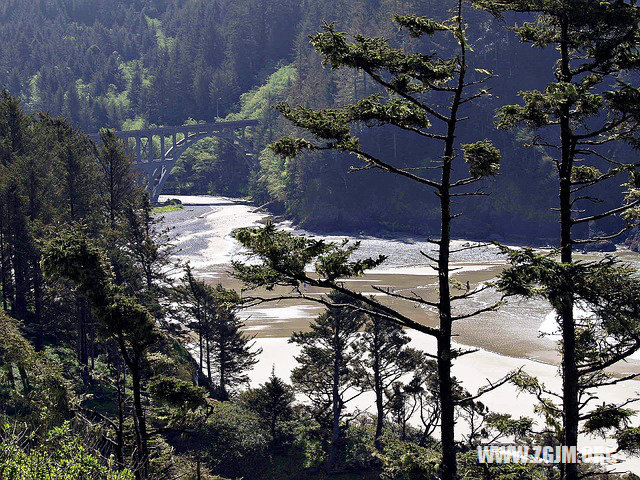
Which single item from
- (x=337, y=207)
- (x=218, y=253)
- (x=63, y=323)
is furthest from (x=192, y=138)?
(x=63, y=323)

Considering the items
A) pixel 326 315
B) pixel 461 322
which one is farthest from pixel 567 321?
pixel 461 322

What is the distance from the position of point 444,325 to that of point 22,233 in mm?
34791

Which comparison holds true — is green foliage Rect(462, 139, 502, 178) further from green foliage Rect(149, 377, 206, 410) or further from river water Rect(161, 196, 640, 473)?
green foliage Rect(149, 377, 206, 410)

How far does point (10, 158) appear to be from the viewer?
44.1 meters

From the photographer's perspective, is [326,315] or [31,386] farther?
[326,315]

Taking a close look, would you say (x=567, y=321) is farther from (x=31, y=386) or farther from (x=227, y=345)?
(x=31, y=386)

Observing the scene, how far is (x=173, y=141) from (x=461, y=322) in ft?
384

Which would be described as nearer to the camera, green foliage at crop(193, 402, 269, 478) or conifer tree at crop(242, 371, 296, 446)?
green foliage at crop(193, 402, 269, 478)

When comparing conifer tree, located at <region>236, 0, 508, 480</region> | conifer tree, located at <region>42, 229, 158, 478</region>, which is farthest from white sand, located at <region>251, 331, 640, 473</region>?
conifer tree, located at <region>236, 0, 508, 480</region>

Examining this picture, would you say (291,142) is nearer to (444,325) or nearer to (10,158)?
(444,325)

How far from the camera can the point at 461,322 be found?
5769 centimetres

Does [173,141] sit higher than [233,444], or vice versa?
[173,141]

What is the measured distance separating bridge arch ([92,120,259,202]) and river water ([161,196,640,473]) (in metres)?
50.5

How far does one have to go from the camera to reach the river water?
40625 mm
